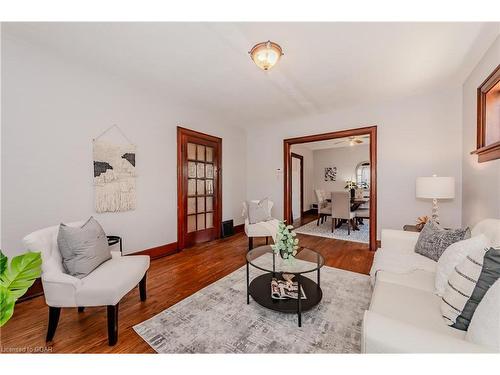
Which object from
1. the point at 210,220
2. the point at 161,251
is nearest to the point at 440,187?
the point at 210,220

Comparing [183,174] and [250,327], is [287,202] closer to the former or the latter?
[183,174]

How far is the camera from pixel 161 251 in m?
3.31

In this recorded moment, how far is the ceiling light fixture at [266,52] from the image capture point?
6.50 ft

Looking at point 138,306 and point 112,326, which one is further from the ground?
point 112,326

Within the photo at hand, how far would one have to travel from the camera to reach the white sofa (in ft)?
2.66

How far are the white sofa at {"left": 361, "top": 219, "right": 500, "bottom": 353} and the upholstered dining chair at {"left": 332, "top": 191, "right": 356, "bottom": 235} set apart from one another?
2.30 m

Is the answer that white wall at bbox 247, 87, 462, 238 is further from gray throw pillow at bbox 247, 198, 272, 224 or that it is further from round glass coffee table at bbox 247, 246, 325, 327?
round glass coffee table at bbox 247, 246, 325, 327

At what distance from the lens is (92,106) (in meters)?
2.57

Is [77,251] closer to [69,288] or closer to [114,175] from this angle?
[69,288]

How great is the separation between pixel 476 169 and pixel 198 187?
3.96m

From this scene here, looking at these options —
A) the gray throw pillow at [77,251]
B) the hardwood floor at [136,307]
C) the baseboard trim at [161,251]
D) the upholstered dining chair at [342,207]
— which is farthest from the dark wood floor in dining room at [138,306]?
the upholstered dining chair at [342,207]

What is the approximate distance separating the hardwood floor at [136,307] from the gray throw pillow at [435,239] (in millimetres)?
848
